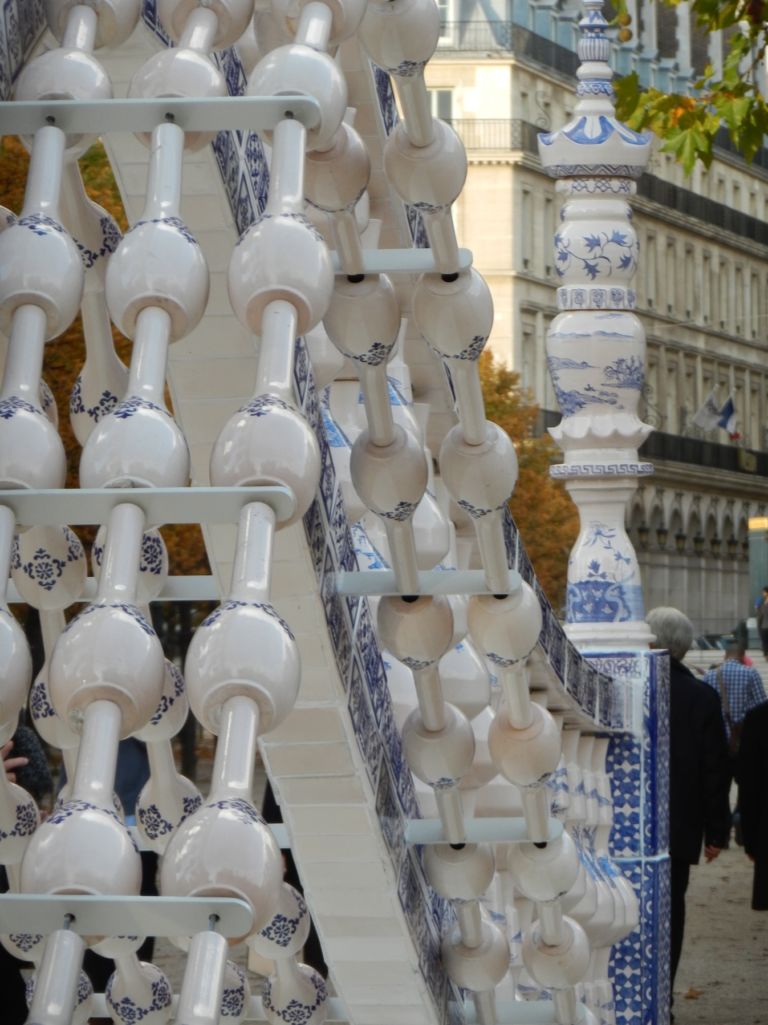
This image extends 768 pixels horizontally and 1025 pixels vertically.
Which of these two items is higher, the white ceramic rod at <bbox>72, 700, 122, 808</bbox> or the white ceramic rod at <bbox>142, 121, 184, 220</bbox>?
the white ceramic rod at <bbox>142, 121, 184, 220</bbox>

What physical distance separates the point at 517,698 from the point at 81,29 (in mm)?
1281

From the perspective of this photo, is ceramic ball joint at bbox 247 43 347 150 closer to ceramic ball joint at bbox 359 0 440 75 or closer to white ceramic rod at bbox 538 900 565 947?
ceramic ball joint at bbox 359 0 440 75

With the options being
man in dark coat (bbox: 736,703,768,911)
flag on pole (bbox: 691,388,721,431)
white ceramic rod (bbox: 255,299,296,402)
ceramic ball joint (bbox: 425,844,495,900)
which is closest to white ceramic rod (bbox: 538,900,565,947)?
ceramic ball joint (bbox: 425,844,495,900)

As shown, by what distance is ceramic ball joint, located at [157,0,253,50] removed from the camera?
2.38 metres

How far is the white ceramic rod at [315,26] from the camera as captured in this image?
2.33 metres

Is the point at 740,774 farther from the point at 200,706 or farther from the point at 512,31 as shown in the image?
the point at 512,31

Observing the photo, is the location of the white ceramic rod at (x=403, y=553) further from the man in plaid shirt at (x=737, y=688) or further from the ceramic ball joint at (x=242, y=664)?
the man in plaid shirt at (x=737, y=688)

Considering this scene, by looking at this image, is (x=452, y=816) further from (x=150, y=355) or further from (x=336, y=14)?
(x=150, y=355)

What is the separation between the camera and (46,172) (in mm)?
2162

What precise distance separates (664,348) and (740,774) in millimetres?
64754

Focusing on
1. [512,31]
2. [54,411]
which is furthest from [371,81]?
[512,31]

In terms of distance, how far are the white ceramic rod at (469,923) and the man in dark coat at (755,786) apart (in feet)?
20.8

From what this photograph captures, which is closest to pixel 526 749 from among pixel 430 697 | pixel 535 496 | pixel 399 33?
pixel 430 697

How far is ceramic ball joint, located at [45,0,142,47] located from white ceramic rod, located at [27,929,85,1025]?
961mm
